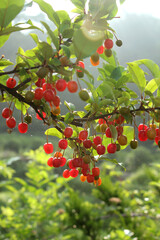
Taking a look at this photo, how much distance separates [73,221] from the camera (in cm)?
268

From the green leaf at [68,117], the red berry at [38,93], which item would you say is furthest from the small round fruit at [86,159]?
the red berry at [38,93]

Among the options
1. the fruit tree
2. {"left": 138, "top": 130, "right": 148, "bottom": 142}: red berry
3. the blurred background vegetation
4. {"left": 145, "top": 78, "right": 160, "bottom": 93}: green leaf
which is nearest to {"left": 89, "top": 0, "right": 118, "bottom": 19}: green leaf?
the fruit tree

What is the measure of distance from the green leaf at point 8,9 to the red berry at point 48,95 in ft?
0.53

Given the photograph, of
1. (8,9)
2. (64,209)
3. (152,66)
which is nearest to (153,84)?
(152,66)

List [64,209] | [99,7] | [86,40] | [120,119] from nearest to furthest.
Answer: [86,40] → [99,7] → [120,119] → [64,209]

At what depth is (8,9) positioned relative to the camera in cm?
55

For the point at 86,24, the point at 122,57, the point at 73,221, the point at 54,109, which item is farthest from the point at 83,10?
the point at 122,57

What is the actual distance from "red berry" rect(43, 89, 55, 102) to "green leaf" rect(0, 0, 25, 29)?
161mm

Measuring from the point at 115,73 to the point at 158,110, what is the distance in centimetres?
18

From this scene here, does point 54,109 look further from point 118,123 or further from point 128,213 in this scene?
point 128,213

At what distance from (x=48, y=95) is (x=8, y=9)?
187 millimetres

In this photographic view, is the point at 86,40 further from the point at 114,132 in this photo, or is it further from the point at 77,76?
the point at 114,132

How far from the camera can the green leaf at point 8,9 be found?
0.54 m

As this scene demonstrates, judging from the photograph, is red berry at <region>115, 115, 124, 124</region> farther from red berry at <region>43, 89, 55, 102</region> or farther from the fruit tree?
red berry at <region>43, 89, 55, 102</region>
